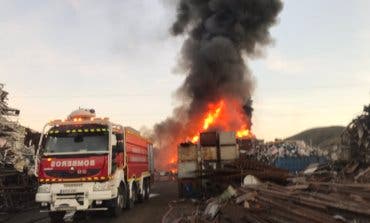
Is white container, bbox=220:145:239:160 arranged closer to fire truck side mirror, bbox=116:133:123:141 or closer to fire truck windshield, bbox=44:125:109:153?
fire truck side mirror, bbox=116:133:123:141

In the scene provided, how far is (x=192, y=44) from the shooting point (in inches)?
1986

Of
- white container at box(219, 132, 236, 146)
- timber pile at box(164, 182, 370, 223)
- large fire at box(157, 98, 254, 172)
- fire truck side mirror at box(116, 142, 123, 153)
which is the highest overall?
large fire at box(157, 98, 254, 172)

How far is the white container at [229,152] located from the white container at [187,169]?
1.73m

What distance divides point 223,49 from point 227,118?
669 cm

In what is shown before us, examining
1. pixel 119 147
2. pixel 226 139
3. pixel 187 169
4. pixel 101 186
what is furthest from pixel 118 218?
pixel 226 139

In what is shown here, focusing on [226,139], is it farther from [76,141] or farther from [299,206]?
[299,206]

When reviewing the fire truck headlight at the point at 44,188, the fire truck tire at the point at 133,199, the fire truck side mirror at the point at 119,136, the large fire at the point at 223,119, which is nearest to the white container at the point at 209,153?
the fire truck tire at the point at 133,199

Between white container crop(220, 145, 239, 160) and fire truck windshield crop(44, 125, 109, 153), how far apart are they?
9453mm

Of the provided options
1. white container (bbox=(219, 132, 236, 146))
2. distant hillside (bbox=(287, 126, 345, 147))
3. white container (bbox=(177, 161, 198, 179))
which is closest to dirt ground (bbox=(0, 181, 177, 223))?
white container (bbox=(177, 161, 198, 179))

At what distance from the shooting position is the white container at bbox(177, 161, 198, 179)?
24375 millimetres

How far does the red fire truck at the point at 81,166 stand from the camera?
16188 millimetres

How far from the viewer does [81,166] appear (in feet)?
54.2

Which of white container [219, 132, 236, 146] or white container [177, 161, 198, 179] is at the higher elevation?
white container [219, 132, 236, 146]

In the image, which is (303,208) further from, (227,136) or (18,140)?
(18,140)
